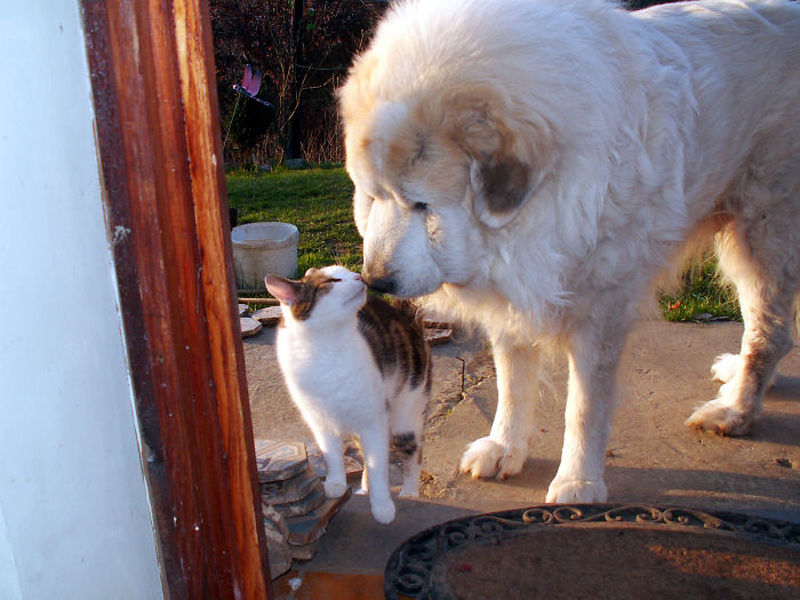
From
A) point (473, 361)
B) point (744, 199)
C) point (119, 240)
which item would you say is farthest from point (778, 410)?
point (119, 240)

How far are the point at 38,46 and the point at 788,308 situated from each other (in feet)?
8.97

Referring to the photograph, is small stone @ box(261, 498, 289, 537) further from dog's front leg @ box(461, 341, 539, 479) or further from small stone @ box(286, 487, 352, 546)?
dog's front leg @ box(461, 341, 539, 479)

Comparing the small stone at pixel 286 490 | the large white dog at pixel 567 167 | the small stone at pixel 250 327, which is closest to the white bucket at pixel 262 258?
the small stone at pixel 250 327

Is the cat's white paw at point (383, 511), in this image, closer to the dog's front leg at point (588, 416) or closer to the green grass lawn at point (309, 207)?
the dog's front leg at point (588, 416)

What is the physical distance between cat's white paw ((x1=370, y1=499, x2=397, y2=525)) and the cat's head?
0.58 m

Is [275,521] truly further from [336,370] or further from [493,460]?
[493,460]

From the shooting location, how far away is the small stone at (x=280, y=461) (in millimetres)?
1967

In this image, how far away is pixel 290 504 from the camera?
1.97 meters

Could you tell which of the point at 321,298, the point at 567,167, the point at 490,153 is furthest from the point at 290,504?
the point at 567,167

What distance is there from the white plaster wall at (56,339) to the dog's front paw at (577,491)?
151 centimetres

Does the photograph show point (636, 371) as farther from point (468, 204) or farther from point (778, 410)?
point (468, 204)

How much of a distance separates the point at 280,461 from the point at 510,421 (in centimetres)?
100

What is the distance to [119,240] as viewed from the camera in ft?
3.64

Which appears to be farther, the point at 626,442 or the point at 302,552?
the point at 626,442
